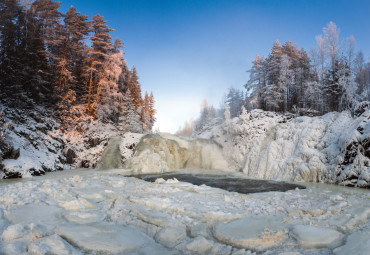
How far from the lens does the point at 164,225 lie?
3803 mm

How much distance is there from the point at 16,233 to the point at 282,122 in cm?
1656

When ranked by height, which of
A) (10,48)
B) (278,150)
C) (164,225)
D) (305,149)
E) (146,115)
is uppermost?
(10,48)

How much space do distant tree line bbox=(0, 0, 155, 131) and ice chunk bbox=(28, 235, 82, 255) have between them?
17198mm

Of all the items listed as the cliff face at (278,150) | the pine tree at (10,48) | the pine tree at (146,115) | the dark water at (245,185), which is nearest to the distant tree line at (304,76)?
the cliff face at (278,150)

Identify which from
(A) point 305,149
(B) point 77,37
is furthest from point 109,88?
(A) point 305,149

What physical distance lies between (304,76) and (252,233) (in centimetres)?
3027

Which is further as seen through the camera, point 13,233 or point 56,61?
point 56,61

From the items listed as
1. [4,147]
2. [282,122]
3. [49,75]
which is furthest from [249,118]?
[49,75]

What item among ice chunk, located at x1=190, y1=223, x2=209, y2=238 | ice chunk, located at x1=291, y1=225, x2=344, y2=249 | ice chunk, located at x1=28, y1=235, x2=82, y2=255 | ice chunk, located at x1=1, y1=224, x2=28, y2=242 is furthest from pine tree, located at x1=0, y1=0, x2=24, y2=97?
ice chunk, located at x1=291, y1=225, x2=344, y2=249

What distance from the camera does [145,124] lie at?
34.7 meters

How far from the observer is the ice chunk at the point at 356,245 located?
264cm

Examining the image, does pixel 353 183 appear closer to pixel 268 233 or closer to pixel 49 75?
pixel 268 233

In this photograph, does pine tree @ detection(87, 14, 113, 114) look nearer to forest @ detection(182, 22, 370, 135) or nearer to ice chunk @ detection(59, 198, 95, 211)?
forest @ detection(182, 22, 370, 135)

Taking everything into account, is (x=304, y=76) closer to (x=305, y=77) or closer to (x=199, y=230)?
(x=305, y=77)
